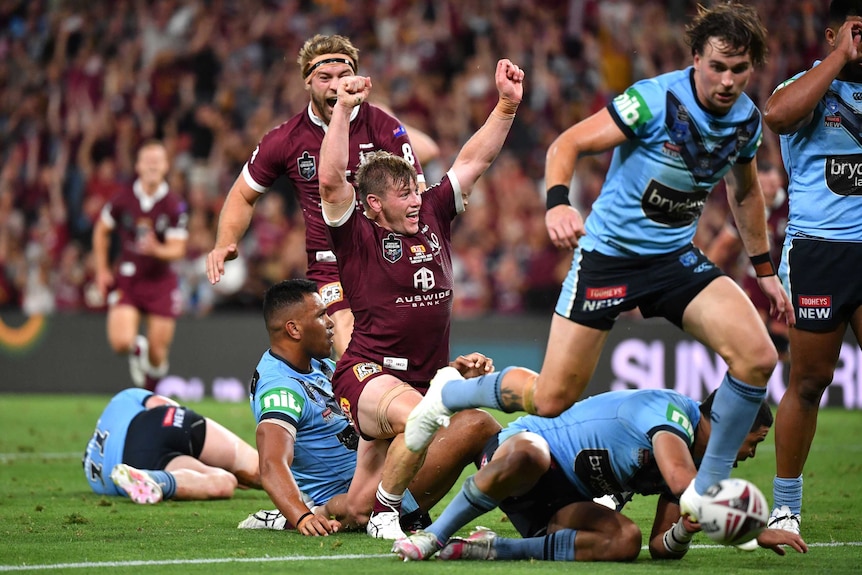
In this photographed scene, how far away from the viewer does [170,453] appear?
8086mm

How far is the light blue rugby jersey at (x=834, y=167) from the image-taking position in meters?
6.28

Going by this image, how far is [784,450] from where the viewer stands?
6.25m

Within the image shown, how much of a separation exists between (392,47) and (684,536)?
50.9 ft

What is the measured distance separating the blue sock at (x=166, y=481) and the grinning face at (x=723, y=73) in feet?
14.2

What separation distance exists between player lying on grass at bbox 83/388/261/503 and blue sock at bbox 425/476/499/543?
2.91 meters

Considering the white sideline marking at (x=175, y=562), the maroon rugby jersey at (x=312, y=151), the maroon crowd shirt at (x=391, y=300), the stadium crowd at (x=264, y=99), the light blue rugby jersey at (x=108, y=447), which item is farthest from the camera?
the stadium crowd at (x=264, y=99)

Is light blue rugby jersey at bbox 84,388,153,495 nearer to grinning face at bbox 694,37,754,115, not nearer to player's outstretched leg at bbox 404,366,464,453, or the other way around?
player's outstretched leg at bbox 404,366,464,453

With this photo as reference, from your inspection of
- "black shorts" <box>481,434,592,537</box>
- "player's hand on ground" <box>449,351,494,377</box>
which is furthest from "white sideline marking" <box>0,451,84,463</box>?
"black shorts" <box>481,434,592,537</box>

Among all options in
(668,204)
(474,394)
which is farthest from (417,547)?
(668,204)

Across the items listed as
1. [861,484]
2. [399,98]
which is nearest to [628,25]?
[399,98]

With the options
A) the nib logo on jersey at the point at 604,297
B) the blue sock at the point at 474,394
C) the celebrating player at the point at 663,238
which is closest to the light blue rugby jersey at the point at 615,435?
the celebrating player at the point at 663,238

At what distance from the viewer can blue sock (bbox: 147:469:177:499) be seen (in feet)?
25.7

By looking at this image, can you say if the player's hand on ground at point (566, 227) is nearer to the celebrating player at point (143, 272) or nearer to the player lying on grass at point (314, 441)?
the player lying on grass at point (314, 441)

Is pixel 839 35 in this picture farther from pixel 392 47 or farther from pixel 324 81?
pixel 392 47
